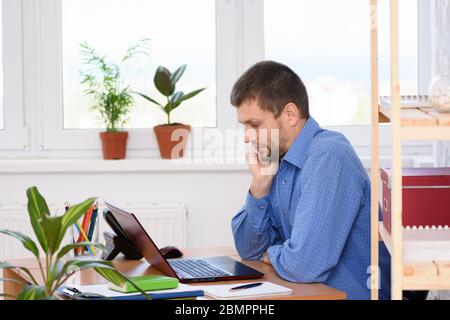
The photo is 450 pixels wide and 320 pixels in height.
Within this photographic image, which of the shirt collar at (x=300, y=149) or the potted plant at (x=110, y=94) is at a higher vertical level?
the potted plant at (x=110, y=94)

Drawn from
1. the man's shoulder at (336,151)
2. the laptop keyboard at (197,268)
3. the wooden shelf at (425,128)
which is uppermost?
the wooden shelf at (425,128)

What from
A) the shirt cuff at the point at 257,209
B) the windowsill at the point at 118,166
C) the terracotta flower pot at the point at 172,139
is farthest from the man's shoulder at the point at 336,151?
the terracotta flower pot at the point at 172,139

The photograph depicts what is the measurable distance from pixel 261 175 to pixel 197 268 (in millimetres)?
367

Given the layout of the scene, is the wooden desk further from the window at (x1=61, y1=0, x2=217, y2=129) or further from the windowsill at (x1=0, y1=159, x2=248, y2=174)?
the window at (x1=61, y1=0, x2=217, y2=129)

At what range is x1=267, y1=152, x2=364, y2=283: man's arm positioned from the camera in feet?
6.84

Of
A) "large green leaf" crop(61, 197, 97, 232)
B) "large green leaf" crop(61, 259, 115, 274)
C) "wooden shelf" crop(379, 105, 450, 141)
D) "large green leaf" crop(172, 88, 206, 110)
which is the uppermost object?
"large green leaf" crop(172, 88, 206, 110)

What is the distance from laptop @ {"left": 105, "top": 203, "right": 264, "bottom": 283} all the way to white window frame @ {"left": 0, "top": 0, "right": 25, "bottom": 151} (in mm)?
1550

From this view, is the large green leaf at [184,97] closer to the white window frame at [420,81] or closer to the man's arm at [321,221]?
the white window frame at [420,81]

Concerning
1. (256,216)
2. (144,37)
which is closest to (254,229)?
(256,216)

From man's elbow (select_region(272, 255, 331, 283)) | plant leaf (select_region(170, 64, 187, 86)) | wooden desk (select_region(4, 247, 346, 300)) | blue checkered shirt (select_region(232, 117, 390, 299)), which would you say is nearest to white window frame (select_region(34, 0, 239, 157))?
plant leaf (select_region(170, 64, 187, 86))

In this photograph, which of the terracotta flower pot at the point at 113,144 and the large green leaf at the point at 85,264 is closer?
the large green leaf at the point at 85,264

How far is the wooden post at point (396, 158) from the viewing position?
4.62 feet
